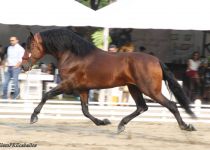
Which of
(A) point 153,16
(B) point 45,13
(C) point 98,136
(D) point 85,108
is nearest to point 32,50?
(D) point 85,108

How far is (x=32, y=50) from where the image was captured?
9914 mm

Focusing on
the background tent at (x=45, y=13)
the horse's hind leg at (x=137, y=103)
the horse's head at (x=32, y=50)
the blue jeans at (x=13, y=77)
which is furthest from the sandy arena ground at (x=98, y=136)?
the background tent at (x=45, y=13)

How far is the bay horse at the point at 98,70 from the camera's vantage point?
9.44m

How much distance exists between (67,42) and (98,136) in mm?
1614

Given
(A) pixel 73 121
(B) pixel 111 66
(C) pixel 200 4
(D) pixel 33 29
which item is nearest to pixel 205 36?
(C) pixel 200 4

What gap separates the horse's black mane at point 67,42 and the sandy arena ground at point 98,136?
1.39 m

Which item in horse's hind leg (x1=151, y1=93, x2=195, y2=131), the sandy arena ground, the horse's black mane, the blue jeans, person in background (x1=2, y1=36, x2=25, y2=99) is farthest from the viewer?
the blue jeans

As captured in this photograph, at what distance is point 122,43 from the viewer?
17.1 metres

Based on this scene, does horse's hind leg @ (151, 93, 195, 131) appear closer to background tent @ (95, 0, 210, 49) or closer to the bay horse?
the bay horse

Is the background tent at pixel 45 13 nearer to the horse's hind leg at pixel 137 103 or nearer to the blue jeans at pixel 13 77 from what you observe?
the blue jeans at pixel 13 77

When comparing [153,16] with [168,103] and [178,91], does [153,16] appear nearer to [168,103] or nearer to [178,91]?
[178,91]

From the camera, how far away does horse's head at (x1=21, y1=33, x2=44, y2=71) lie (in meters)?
9.84

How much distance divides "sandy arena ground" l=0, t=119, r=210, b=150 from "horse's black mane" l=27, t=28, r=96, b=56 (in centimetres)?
139

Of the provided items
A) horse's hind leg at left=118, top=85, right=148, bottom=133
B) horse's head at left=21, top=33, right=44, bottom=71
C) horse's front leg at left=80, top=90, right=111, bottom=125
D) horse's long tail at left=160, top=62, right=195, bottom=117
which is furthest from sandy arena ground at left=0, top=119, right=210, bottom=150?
horse's head at left=21, top=33, right=44, bottom=71
